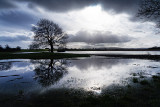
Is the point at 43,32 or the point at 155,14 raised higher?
the point at 43,32

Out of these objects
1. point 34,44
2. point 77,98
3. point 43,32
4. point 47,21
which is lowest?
point 77,98

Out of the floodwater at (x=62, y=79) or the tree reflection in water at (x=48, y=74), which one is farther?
the tree reflection in water at (x=48, y=74)

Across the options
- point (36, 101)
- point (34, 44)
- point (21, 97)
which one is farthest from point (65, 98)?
point (34, 44)

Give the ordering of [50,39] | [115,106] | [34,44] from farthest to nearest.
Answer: [50,39]
[34,44]
[115,106]

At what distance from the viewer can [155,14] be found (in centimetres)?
1617

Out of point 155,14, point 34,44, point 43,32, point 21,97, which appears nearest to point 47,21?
point 43,32

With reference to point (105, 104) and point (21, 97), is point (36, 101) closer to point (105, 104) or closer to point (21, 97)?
point (21, 97)

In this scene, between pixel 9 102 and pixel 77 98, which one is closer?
pixel 9 102

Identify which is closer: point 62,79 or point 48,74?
point 62,79

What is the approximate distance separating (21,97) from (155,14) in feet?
67.6

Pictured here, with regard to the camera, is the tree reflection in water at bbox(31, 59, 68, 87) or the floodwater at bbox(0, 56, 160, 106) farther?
the tree reflection in water at bbox(31, 59, 68, 87)

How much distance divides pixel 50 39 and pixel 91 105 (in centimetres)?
4747

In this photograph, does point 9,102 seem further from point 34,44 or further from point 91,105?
point 34,44

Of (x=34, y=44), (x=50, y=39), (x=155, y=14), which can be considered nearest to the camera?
(x=155, y=14)
